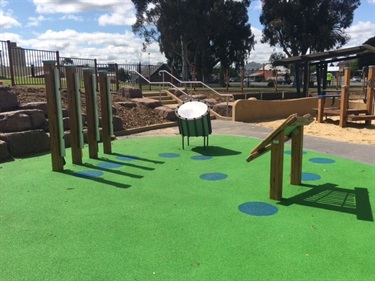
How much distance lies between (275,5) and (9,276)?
43747mm

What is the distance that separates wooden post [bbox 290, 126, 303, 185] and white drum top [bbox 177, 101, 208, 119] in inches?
109

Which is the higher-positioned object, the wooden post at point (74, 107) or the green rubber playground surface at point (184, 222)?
the wooden post at point (74, 107)

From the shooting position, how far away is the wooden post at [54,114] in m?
5.54

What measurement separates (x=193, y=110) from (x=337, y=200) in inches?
151

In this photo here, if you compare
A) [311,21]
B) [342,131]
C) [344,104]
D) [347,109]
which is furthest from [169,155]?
[311,21]

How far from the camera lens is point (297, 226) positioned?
3.59 m

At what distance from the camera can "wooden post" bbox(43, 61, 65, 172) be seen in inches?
218

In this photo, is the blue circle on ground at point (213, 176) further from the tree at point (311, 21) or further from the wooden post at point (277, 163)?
the tree at point (311, 21)

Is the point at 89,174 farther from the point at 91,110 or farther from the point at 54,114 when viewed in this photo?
the point at 91,110

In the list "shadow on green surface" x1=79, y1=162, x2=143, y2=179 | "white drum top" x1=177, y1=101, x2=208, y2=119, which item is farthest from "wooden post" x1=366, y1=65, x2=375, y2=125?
"shadow on green surface" x1=79, y1=162, x2=143, y2=179

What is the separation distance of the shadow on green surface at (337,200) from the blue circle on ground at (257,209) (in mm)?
237

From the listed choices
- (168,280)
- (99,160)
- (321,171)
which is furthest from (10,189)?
(321,171)

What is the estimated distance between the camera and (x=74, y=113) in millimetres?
6062

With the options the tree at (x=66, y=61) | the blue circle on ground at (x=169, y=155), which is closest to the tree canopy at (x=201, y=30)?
the tree at (x=66, y=61)
